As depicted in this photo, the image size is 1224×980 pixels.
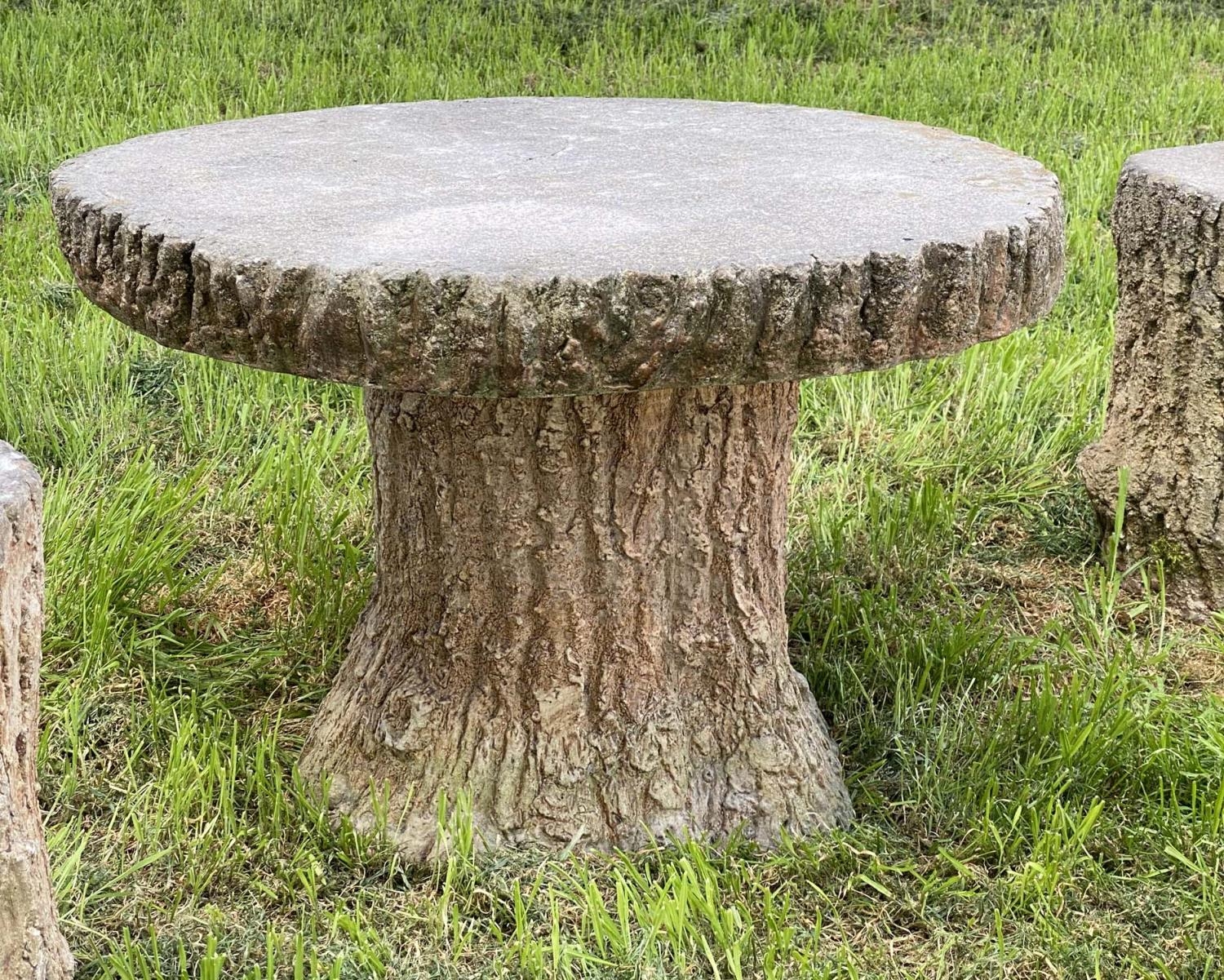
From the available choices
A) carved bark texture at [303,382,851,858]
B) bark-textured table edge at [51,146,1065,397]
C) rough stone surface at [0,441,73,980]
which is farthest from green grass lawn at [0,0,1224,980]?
bark-textured table edge at [51,146,1065,397]

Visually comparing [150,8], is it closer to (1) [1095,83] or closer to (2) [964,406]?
(1) [1095,83]

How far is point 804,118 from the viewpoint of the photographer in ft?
7.59

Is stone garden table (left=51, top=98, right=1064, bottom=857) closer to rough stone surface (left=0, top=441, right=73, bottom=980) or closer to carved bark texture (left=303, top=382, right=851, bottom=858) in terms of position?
carved bark texture (left=303, top=382, right=851, bottom=858)

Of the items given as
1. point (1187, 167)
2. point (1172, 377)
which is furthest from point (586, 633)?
point (1187, 167)

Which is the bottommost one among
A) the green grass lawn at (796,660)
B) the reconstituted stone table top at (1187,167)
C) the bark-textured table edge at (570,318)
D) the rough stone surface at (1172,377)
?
the green grass lawn at (796,660)

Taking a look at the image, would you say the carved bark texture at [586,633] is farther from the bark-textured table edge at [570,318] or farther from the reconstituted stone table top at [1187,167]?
the reconstituted stone table top at [1187,167]

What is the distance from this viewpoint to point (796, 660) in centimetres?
248

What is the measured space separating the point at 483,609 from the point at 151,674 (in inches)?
27.4

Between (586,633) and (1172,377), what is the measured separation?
1.24m

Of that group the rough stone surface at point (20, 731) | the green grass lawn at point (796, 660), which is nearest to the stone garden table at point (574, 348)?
the green grass lawn at point (796, 660)

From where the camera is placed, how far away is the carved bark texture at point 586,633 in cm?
193

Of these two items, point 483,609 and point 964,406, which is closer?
point 483,609

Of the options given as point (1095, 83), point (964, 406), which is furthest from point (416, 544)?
point (1095, 83)

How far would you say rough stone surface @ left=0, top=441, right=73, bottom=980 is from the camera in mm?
1398
